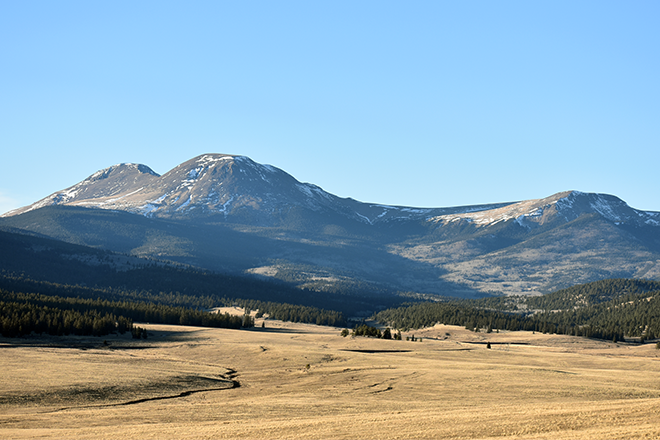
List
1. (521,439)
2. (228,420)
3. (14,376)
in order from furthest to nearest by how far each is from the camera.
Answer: (14,376)
(228,420)
(521,439)

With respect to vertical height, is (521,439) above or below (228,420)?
above

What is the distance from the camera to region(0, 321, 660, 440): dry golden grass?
98.7 ft

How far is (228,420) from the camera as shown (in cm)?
3553

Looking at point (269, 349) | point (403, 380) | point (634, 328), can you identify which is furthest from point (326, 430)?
point (634, 328)

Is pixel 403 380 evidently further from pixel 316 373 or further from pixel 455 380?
pixel 316 373

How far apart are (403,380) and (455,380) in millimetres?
4661

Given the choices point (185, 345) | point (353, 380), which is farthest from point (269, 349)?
point (353, 380)

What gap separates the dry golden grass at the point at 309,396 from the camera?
30.1 metres

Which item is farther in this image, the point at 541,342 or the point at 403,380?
the point at 541,342

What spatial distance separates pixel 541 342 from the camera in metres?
129

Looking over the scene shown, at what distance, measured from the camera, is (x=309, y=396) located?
46219mm

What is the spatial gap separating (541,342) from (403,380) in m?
86.5

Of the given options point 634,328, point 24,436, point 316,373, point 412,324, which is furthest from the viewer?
point 412,324

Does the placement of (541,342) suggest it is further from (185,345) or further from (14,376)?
(14,376)
